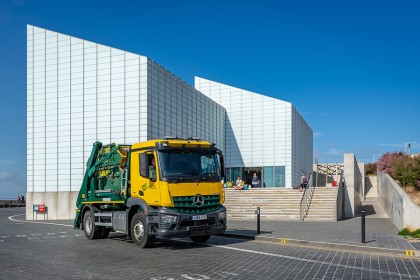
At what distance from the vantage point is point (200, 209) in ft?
45.7

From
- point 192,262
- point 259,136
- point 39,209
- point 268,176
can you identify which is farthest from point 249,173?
point 192,262

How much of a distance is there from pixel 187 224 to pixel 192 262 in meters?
2.34

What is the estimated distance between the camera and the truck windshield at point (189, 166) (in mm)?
13617

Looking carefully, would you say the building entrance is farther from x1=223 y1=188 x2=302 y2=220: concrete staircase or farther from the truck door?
the truck door

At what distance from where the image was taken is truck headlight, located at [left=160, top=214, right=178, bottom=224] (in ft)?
43.6

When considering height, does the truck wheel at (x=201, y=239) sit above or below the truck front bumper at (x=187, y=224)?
below

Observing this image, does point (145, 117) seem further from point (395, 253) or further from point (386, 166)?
point (386, 166)

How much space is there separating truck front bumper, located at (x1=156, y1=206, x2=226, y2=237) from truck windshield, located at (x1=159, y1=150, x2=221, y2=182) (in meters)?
0.99

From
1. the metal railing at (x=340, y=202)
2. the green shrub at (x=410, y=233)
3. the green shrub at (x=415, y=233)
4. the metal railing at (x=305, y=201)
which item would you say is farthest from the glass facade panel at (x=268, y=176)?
the green shrub at (x=415, y=233)

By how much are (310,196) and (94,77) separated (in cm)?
1669

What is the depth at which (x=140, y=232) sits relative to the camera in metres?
14.1

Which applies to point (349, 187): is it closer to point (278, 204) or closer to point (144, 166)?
point (278, 204)

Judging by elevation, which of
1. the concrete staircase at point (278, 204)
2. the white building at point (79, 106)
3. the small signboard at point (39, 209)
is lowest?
the small signboard at point (39, 209)

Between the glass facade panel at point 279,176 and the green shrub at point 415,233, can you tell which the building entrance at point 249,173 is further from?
the green shrub at point 415,233
